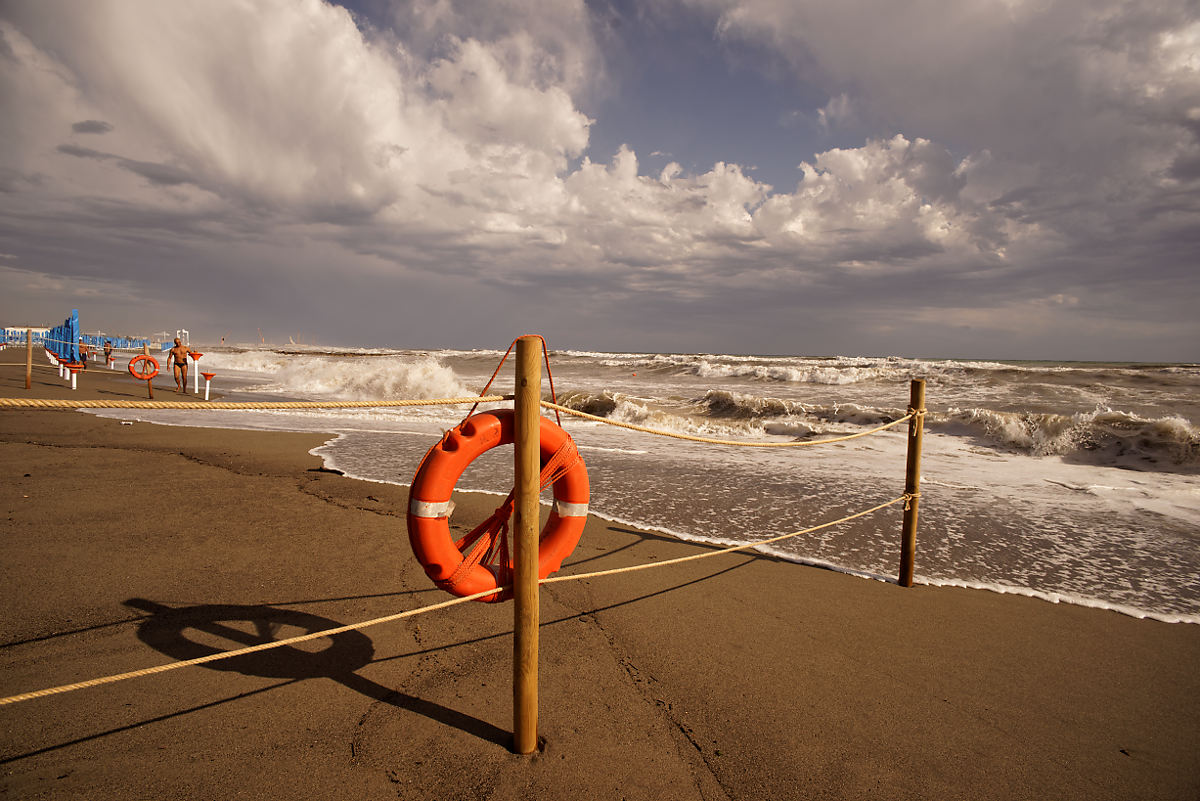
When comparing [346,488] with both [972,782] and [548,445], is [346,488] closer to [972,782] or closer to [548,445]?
[548,445]

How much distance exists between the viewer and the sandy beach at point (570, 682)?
170 cm

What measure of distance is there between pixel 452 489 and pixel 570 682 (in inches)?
35.2

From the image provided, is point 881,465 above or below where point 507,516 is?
below

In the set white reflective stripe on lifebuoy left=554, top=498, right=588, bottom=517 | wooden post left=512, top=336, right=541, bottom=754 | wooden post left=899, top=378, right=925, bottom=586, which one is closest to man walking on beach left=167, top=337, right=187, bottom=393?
white reflective stripe on lifebuoy left=554, top=498, right=588, bottom=517

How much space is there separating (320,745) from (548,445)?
1.22 metres

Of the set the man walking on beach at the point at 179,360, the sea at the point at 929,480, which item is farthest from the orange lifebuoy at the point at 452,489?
the man walking on beach at the point at 179,360

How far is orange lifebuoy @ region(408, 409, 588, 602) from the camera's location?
198 cm

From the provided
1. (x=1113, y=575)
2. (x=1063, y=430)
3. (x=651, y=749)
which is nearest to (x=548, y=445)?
(x=651, y=749)

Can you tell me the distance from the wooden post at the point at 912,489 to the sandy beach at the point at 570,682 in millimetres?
211

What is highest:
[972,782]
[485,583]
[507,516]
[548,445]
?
[548,445]

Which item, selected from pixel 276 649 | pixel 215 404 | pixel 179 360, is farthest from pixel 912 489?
pixel 179 360

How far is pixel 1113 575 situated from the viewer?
11.7 ft

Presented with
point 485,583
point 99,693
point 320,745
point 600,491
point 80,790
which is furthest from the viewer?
point 600,491

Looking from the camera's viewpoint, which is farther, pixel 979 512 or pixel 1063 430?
pixel 1063 430
